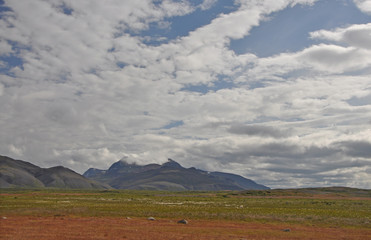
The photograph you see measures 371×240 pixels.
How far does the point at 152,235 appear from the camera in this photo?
1467 inches

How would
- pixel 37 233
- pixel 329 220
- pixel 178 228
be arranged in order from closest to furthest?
pixel 37 233
pixel 178 228
pixel 329 220

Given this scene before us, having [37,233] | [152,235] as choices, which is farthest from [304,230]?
[37,233]

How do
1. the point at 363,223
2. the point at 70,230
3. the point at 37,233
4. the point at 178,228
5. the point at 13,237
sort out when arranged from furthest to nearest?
the point at 363,223 < the point at 178,228 < the point at 70,230 < the point at 37,233 < the point at 13,237

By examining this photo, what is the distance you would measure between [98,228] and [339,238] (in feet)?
98.2

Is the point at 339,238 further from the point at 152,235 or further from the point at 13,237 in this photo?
the point at 13,237

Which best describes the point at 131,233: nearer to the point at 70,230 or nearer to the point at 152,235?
the point at 152,235

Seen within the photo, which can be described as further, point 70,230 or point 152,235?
point 70,230

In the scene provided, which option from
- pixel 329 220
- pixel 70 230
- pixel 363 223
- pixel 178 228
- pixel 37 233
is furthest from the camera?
pixel 329 220

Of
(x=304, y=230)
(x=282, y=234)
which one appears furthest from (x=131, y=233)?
(x=304, y=230)

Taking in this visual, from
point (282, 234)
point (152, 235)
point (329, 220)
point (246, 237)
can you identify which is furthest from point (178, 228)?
point (329, 220)

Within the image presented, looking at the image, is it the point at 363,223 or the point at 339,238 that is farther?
the point at 363,223

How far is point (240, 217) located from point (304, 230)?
53.6ft

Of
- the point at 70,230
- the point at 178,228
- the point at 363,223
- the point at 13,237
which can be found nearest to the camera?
the point at 13,237

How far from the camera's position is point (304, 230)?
4481 centimetres
